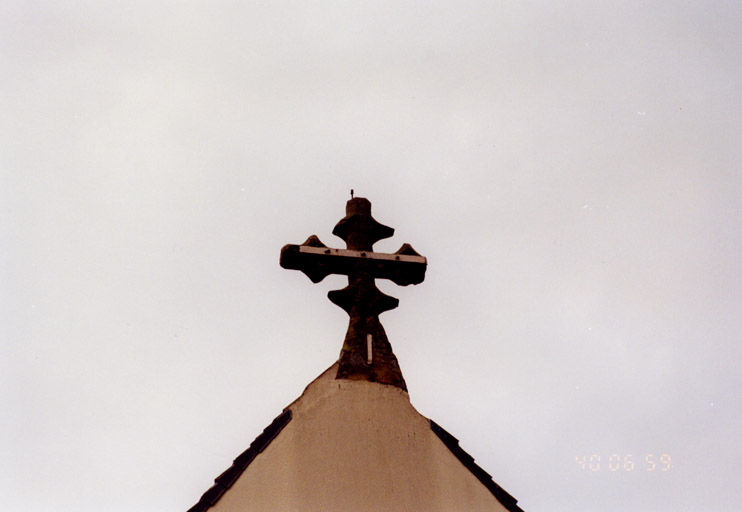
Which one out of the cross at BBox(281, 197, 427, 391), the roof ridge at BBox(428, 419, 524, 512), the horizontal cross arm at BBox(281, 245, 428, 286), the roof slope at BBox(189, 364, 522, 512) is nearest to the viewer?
the roof slope at BBox(189, 364, 522, 512)

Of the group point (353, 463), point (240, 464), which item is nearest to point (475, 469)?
point (353, 463)

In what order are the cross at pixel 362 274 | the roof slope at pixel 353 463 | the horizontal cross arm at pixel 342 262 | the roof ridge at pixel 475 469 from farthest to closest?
1. the horizontal cross arm at pixel 342 262
2. the cross at pixel 362 274
3. the roof ridge at pixel 475 469
4. the roof slope at pixel 353 463

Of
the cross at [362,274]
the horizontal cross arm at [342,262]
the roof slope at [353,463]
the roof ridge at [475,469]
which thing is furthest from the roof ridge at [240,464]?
the horizontal cross arm at [342,262]

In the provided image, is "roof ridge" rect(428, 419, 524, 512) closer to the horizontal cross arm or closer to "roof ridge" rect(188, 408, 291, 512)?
"roof ridge" rect(188, 408, 291, 512)

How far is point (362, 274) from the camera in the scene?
5.92m

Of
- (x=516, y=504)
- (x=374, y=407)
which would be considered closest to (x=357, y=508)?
(x=374, y=407)

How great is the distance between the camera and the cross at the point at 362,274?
5352 mm

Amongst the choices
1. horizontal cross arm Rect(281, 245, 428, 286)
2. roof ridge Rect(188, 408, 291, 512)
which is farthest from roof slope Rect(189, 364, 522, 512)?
horizontal cross arm Rect(281, 245, 428, 286)

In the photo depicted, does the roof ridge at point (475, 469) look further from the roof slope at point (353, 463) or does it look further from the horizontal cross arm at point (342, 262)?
the horizontal cross arm at point (342, 262)

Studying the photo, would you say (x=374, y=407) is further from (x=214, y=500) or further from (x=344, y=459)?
(x=214, y=500)

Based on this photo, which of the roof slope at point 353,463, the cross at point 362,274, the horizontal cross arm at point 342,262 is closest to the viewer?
the roof slope at point 353,463

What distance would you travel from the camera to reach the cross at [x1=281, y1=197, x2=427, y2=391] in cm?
535

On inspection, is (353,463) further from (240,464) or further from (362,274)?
(362,274)

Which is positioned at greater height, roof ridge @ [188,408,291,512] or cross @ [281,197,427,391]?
cross @ [281,197,427,391]
